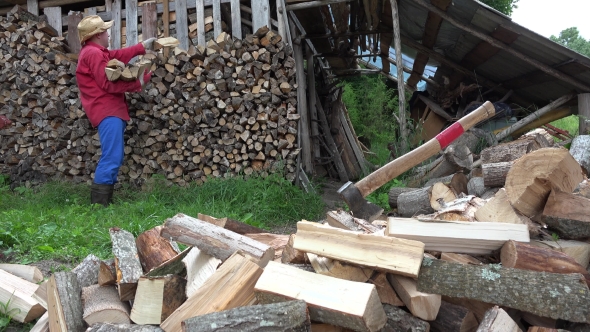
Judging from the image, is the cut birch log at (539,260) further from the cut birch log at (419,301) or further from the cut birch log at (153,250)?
the cut birch log at (153,250)

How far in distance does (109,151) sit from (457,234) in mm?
4136

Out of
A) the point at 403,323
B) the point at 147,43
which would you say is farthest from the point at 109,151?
the point at 403,323

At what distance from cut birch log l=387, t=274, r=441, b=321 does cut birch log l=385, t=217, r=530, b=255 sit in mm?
319

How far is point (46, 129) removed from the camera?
20.5ft

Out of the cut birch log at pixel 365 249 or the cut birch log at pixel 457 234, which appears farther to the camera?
the cut birch log at pixel 457 234

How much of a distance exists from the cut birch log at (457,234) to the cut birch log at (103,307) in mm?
1365

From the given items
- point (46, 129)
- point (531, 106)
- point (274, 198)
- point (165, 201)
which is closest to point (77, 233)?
point (165, 201)

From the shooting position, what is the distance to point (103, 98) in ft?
17.3

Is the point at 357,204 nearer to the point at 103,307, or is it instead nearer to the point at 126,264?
the point at 126,264

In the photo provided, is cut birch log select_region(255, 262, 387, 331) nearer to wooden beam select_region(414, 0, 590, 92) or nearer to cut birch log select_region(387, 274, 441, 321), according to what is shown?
cut birch log select_region(387, 274, 441, 321)

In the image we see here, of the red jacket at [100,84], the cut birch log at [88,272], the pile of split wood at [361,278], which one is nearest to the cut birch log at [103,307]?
the pile of split wood at [361,278]

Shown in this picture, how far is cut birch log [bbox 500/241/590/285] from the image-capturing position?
2.18 metres

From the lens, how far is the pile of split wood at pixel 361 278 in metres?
1.89

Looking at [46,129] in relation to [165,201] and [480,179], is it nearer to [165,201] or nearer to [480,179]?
[165,201]
